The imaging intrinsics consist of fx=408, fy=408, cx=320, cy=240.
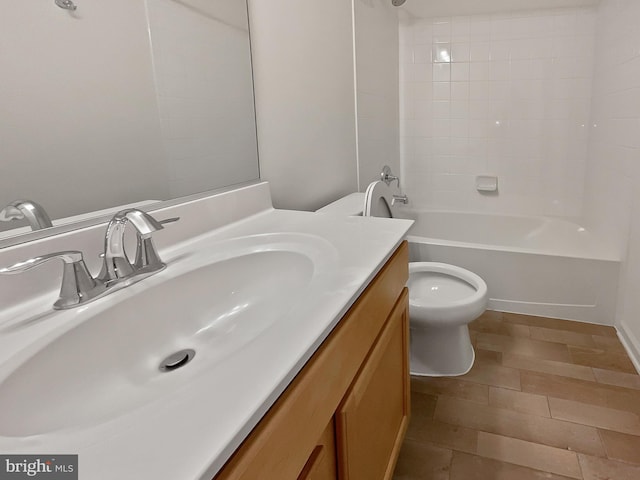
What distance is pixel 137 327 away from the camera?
0.80 meters

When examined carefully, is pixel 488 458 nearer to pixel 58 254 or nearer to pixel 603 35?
pixel 58 254

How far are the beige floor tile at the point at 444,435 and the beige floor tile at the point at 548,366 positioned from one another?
0.53 metres

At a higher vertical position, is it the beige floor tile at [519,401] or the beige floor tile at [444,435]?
the beige floor tile at [519,401]

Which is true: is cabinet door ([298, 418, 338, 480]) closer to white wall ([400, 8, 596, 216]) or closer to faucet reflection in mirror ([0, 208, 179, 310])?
faucet reflection in mirror ([0, 208, 179, 310])

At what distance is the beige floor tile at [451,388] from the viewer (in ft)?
5.54

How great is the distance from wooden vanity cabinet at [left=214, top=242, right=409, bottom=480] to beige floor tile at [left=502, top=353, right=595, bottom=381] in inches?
34.5

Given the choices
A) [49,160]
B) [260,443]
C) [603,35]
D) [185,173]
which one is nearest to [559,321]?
[603,35]

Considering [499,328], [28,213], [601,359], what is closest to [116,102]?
[28,213]

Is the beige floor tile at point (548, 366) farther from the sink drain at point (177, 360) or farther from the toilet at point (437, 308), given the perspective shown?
the sink drain at point (177, 360)

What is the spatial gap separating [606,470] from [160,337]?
4.67 feet

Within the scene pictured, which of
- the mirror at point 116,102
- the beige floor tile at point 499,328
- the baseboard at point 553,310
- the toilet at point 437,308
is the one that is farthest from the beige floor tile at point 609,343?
the mirror at point 116,102

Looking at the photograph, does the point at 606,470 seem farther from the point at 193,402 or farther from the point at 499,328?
the point at 193,402

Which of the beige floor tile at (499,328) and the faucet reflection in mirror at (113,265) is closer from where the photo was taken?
the faucet reflection in mirror at (113,265)

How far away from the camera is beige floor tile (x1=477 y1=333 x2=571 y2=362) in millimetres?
1957
